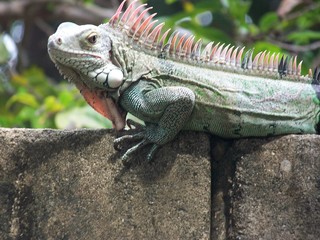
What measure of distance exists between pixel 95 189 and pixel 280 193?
2.87 feet

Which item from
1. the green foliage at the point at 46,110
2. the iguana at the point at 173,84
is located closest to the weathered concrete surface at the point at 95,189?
the iguana at the point at 173,84

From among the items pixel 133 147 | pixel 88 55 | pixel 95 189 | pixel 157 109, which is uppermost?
pixel 88 55

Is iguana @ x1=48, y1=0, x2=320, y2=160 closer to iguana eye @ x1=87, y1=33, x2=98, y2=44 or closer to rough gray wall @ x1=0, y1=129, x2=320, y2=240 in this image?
iguana eye @ x1=87, y1=33, x2=98, y2=44

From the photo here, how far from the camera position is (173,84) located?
3.29 meters

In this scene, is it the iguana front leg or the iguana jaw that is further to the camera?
the iguana jaw

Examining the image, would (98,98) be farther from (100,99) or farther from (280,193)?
(280,193)

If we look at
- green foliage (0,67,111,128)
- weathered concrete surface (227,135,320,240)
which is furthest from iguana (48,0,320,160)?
green foliage (0,67,111,128)

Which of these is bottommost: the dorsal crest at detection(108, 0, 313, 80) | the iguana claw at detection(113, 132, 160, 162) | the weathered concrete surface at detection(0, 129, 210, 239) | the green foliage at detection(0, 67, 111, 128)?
the green foliage at detection(0, 67, 111, 128)

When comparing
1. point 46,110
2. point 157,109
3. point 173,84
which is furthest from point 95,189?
point 46,110

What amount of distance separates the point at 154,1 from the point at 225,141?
576 centimetres

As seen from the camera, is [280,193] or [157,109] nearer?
[280,193]

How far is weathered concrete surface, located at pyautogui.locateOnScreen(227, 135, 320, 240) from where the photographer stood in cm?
298

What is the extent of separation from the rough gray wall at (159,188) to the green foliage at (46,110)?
2.00 meters

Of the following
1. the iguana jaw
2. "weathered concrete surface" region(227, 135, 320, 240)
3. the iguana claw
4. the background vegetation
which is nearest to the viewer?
"weathered concrete surface" region(227, 135, 320, 240)
